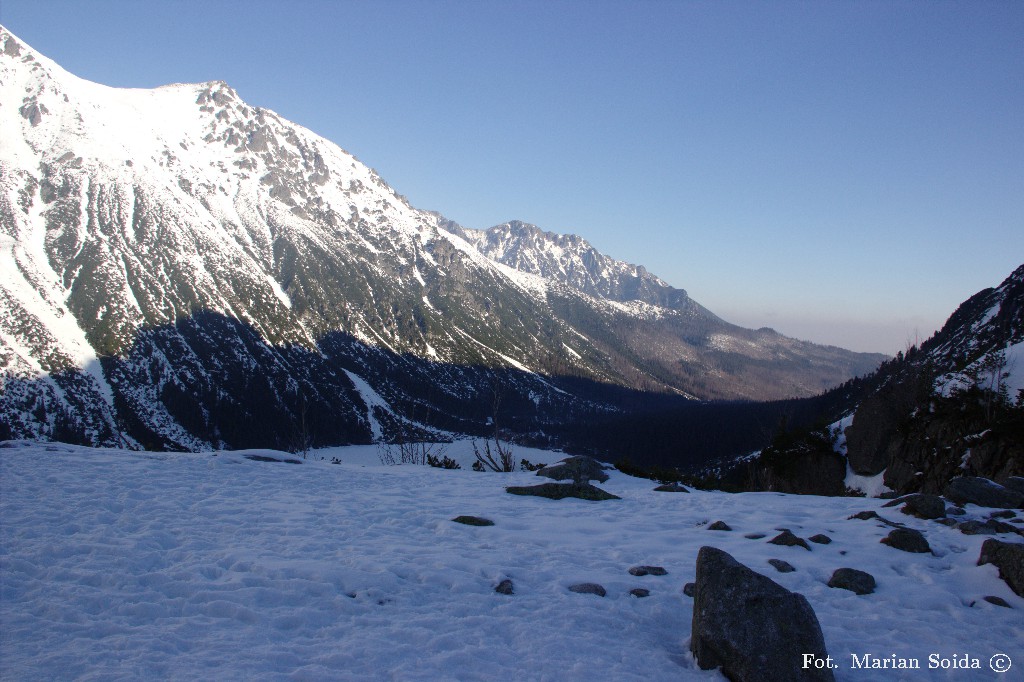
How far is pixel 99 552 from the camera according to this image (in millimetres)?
11945

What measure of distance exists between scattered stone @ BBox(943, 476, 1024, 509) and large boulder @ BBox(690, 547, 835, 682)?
14.1 metres

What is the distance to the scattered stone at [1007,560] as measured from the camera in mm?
10875

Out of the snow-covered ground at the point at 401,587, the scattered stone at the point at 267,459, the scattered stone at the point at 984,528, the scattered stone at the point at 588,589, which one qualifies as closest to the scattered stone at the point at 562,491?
the snow-covered ground at the point at 401,587

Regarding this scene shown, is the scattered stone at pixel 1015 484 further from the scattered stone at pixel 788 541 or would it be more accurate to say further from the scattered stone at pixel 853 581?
the scattered stone at pixel 853 581

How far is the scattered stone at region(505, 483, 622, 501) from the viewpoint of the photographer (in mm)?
20609

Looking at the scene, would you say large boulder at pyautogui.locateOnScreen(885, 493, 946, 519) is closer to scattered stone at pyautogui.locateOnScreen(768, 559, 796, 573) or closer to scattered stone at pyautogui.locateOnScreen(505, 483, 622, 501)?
scattered stone at pyautogui.locateOnScreen(768, 559, 796, 573)

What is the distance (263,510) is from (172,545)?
3732 mm

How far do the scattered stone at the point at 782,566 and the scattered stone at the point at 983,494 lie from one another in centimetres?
986

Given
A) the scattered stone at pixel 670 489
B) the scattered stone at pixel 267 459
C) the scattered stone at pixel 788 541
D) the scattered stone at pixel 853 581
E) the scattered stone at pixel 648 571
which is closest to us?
the scattered stone at pixel 853 581

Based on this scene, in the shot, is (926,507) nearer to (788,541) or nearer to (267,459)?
(788,541)

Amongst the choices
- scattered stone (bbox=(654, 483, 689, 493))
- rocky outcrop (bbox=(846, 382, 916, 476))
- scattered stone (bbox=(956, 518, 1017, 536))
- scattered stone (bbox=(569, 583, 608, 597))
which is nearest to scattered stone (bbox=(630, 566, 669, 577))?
scattered stone (bbox=(569, 583, 608, 597))

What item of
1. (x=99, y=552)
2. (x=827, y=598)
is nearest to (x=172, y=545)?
(x=99, y=552)

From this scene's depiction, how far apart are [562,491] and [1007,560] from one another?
12902 millimetres

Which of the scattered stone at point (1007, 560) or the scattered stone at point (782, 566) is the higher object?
the scattered stone at point (1007, 560)
